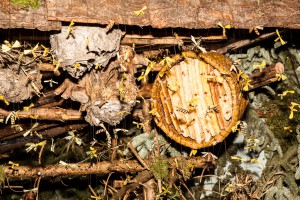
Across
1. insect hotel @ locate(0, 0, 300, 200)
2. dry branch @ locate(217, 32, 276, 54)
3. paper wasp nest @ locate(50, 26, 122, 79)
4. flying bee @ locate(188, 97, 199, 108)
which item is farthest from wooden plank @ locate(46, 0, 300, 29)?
flying bee @ locate(188, 97, 199, 108)

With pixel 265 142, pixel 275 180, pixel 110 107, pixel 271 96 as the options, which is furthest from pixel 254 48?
pixel 110 107

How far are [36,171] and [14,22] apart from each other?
2048 mm

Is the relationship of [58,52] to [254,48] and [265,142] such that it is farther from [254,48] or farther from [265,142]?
[265,142]

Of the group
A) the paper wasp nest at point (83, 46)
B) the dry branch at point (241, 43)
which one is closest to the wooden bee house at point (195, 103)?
the dry branch at point (241, 43)

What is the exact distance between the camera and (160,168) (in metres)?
4.84

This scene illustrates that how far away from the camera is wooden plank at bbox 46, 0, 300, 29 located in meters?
3.39

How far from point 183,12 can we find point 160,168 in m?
1.88

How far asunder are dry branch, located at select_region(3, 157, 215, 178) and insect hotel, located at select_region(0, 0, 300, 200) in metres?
0.01

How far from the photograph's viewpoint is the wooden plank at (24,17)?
10.5 ft

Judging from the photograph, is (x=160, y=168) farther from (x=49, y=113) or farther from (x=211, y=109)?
(x=49, y=113)

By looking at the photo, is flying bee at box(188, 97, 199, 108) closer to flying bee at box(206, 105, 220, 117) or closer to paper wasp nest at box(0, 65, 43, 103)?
flying bee at box(206, 105, 220, 117)

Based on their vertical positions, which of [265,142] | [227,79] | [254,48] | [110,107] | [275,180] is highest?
[254,48]

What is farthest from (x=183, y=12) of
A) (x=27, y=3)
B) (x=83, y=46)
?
(x=27, y=3)

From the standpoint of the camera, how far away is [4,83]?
155 inches
